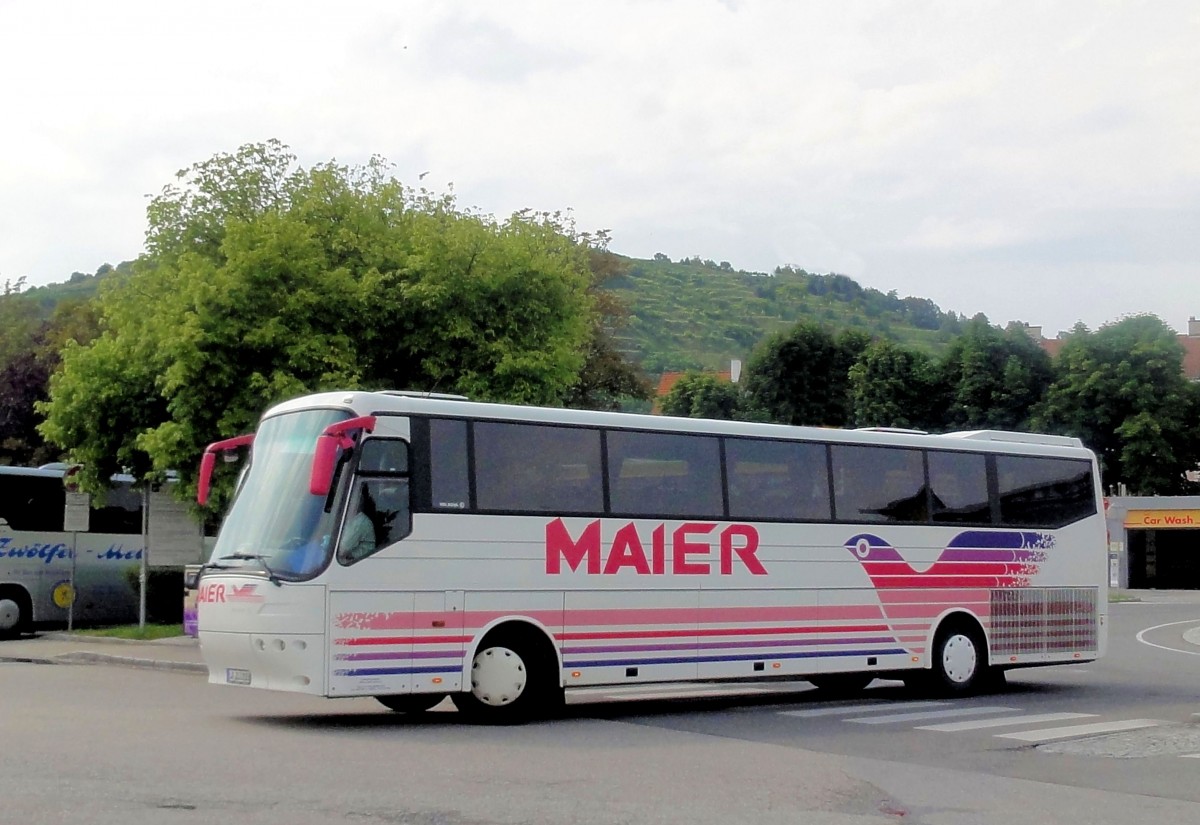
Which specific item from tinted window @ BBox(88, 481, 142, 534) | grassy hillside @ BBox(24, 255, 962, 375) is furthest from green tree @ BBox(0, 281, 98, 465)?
grassy hillside @ BBox(24, 255, 962, 375)

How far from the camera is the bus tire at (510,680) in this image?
48.9 ft

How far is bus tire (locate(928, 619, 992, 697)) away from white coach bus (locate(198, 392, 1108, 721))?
0.11ft

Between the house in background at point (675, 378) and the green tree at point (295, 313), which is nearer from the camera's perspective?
the green tree at point (295, 313)

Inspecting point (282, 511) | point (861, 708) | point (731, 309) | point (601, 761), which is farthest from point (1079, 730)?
point (731, 309)

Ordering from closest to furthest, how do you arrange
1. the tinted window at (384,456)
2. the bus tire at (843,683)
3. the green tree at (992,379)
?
1. the tinted window at (384,456)
2. the bus tire at (843,683)
3. the green tree at (992,379)

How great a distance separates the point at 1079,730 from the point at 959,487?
4797 mm

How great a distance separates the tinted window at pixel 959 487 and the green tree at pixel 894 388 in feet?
185

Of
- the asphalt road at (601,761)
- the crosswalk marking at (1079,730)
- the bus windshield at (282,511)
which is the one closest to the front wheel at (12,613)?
the asphalt road at (601,761)

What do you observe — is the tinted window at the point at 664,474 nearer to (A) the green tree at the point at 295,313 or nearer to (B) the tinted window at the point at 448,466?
(B) the tinted window at the point at 448,466

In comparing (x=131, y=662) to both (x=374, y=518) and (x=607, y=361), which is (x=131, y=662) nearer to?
(x=374, y=518)

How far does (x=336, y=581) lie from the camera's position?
14047 mm

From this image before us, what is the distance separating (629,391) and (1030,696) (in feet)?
117

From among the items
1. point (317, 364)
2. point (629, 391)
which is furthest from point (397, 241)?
point (629, 391)

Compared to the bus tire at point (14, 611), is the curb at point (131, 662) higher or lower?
lower
